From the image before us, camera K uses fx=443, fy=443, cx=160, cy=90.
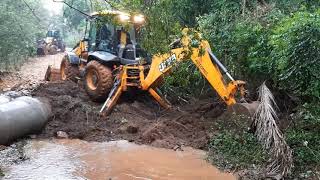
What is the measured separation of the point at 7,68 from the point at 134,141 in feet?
42.1

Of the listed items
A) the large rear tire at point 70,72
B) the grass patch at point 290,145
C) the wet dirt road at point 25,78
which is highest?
the large rear tire at point 70,72

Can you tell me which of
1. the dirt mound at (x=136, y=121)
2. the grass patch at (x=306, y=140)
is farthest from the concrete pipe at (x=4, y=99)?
the grass patch at (x=306, y=140)

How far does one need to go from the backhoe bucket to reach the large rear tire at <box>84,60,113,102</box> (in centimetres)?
373

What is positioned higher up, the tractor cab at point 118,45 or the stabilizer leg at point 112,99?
the tractor cab at point 118,45

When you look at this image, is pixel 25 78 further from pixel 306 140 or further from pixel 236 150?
pixel 306 140

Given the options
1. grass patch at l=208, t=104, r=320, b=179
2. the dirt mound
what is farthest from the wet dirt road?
grass patch at l=208, t=104, r=320, b=179

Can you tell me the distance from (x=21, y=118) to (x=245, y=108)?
4.23 meters

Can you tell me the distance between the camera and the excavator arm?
28.2 feet

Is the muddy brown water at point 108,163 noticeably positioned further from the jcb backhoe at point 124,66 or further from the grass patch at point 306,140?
the jcb backhoe at point 124,66

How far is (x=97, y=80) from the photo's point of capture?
11273mm

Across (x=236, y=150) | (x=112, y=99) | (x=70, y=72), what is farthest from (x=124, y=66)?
(x=236, y=150)

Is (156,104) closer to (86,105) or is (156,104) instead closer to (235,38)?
(86,105)

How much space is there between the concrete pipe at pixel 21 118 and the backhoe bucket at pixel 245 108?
3849 mm

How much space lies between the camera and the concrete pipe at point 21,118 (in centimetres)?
804
